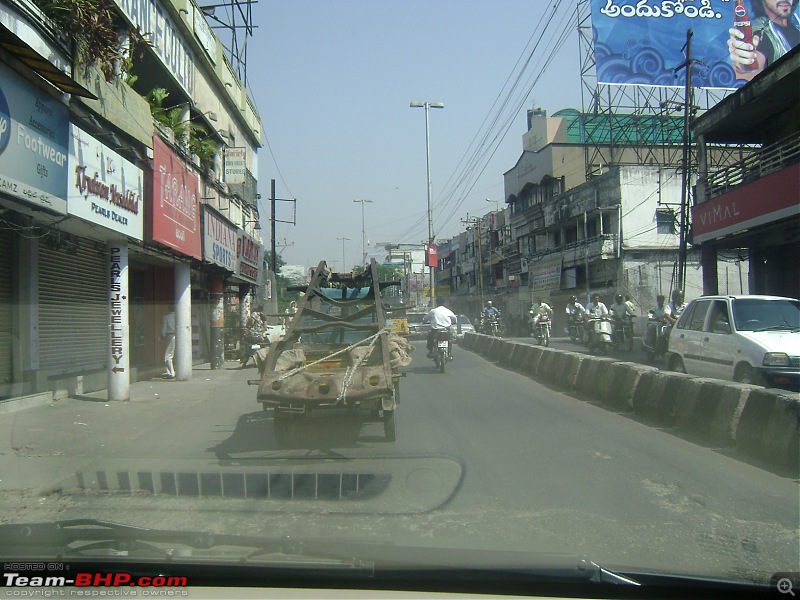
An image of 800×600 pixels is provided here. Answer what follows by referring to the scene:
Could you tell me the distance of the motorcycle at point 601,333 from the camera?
1931 centimetres

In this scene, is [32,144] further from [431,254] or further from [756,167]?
[431,254]

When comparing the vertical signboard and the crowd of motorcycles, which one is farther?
the vertical signboard

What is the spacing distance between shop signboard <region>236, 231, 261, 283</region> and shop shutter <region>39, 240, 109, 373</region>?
28.3 ft

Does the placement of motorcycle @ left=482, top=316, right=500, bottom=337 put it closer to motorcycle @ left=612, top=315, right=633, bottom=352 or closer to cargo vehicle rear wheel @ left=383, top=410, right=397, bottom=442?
motorcycle @ left=612, top=315, right=633, bottom=352

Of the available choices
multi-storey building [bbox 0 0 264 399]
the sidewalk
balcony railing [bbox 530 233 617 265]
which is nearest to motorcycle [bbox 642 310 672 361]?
the sidewalk

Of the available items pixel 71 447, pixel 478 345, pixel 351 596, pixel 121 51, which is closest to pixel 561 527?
pixel 351 596

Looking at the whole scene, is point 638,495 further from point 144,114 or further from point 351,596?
point 144,114

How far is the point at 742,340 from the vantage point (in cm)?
1009

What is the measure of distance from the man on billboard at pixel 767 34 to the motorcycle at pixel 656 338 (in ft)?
41.7

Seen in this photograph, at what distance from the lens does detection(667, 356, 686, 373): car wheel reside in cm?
1226

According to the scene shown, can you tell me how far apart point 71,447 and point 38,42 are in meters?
5.15

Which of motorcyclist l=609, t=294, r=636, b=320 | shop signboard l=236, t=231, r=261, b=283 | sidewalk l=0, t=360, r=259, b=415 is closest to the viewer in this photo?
sidewalk l=0, t=360, r=259, b=415

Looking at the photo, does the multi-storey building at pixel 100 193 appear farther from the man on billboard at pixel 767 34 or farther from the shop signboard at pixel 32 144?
the man on billboard at pixel 767 34

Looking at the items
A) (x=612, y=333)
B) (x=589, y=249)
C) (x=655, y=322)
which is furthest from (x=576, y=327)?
(x=589, y=249)
